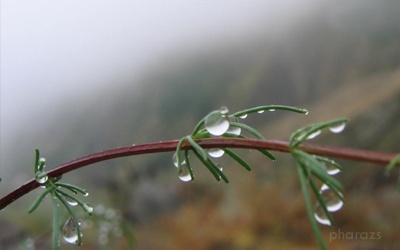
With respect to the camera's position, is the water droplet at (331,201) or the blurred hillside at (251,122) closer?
the water droplet at (331,201)

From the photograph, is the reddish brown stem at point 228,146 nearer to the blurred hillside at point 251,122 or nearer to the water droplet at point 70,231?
the water droplet at point 70,231

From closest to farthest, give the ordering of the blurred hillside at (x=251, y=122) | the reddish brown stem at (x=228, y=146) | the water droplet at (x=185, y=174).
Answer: the reddish brown stem at (x=228, y=146) < the water droplet at (x=185, y=174) < the blurred hillside at (x=251, y=122)

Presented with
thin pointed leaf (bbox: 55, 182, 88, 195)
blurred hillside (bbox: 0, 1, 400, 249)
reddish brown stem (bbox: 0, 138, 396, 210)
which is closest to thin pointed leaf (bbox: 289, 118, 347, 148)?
reddish brown stem (bbox: 0, 138, 396, 210)

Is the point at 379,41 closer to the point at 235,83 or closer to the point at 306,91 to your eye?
the point at 306,91

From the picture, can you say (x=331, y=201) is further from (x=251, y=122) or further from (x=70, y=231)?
(x=251, y=122)

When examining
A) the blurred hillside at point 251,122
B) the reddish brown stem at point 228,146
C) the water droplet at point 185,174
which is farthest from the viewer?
the blurred hillside at point 251,122

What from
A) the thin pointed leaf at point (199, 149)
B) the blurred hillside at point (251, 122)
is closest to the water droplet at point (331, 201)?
the thin pointed leaf at point (199, 149)

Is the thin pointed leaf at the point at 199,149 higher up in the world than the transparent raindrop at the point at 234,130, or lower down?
higher up

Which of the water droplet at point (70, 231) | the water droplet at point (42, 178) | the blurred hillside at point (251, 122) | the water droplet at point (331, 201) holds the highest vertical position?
the water droplet at point (42, 178)

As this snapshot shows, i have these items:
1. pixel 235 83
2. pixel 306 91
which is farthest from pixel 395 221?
pixel 235 83

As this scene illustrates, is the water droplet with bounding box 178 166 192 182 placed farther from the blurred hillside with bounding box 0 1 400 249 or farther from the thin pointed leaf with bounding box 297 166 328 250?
the blurred hillside with bounding box 0 1 400 249
